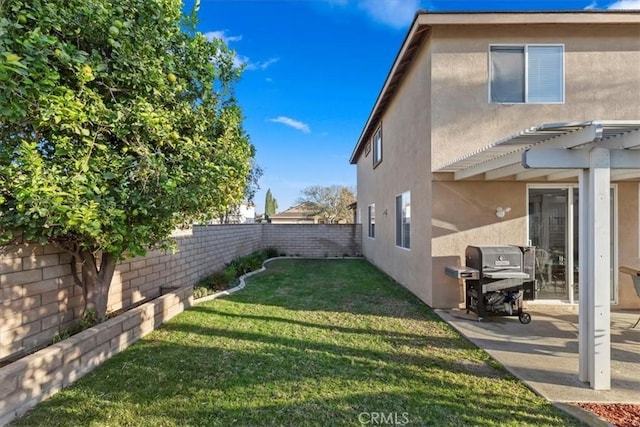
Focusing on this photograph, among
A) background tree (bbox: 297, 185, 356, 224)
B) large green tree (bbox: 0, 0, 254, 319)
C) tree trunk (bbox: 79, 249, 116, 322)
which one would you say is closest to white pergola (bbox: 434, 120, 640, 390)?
large green tree (bbox: 0, 0, 254, 319)

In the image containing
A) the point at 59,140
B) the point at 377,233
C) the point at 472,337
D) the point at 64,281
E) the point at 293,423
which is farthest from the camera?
the point at 377,233

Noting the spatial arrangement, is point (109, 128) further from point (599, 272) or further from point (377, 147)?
point (377, 147)

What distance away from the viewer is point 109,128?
157 inches

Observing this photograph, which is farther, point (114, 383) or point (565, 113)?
point (565, 113)

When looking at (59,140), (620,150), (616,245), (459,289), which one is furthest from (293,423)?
(616,245)

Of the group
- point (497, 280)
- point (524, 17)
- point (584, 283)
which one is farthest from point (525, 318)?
point (524, 17)

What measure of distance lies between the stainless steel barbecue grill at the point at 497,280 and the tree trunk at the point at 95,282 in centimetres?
575

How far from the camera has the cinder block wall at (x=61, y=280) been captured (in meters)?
3.65

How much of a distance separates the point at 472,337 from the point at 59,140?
6.11 m

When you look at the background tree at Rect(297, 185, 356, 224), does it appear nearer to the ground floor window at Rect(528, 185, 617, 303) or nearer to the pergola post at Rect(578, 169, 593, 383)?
the ground floor window at Rect(528, 185, 617, 303)

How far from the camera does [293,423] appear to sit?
3.00 meters

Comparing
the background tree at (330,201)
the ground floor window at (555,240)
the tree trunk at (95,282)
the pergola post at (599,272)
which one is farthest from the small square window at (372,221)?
the background tree at (330,201)

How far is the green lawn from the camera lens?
310cm

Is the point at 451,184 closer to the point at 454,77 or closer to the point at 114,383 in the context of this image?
the point at 454,77
